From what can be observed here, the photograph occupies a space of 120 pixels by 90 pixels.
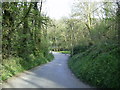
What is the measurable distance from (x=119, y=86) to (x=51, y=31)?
4393 cm

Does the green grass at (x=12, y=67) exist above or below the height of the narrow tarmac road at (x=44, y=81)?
above

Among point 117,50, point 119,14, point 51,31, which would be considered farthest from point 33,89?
point 51,31

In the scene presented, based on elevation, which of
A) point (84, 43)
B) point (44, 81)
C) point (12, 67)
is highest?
point (84, 43)

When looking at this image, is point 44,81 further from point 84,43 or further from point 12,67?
point 84,43

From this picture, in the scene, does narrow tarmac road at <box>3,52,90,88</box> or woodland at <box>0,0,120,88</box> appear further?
woodland at <box>0,0,120,88</box>

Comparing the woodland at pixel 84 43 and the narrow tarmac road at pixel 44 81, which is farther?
the woodland at pixel 84 43

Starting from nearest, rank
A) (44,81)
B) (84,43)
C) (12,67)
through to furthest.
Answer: (44,81) < (12,67) < (84,43)

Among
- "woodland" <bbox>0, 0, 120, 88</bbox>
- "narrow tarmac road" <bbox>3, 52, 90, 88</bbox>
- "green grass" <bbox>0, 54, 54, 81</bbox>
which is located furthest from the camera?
"green grass" <bbox>0, 54, 54, 81</bbox>

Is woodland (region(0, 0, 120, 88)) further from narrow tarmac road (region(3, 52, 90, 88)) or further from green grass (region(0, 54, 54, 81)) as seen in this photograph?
narrow tarmac road (region(3, 52, 90, 88))

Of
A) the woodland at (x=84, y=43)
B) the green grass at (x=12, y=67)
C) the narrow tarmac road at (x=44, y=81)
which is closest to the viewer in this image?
the narrow tarmac road at (x=44, y=81)

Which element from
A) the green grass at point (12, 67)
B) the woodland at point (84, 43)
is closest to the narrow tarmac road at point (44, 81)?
the green grass at point (12, 67)

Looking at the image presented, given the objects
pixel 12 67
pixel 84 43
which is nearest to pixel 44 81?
pixel 12 67

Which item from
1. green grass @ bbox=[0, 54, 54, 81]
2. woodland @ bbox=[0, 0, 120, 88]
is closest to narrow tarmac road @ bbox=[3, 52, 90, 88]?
green grass @ bbox=[0, 54, 54, 81]

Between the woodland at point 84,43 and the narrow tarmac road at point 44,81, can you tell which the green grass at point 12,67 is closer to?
the woodland at point 84,43
